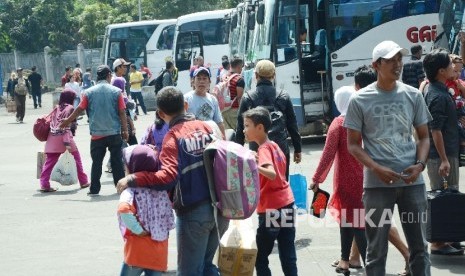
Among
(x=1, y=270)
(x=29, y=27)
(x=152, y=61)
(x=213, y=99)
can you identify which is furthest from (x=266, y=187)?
(x=29, y=27)

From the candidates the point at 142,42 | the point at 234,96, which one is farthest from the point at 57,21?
the point at 234,96

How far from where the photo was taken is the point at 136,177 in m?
7.02

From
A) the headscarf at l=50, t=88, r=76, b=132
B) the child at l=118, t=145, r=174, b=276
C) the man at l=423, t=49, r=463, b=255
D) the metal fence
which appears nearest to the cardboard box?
the child at l=118, t=145, r=174, b=276

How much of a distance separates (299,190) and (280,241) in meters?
2.05

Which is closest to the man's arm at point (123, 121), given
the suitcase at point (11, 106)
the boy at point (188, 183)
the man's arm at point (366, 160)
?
the boy at point (188, 183)

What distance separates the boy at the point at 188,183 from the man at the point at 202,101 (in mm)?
4511

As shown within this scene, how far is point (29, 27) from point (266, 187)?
201ft

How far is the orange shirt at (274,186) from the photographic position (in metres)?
8.12

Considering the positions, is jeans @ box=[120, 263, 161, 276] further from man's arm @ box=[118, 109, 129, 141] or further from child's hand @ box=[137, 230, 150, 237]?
man's arm @ box=[118, 109, 129, 141]

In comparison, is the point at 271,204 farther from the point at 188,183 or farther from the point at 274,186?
the point at 188,183

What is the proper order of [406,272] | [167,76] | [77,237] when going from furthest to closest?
[167,76] → [77,237] → [406,272]

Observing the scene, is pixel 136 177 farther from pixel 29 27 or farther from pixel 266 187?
pixel 29 27

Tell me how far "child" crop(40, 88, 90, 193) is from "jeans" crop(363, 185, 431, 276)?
347 inches

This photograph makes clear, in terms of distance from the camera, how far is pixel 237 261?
7637 mm
